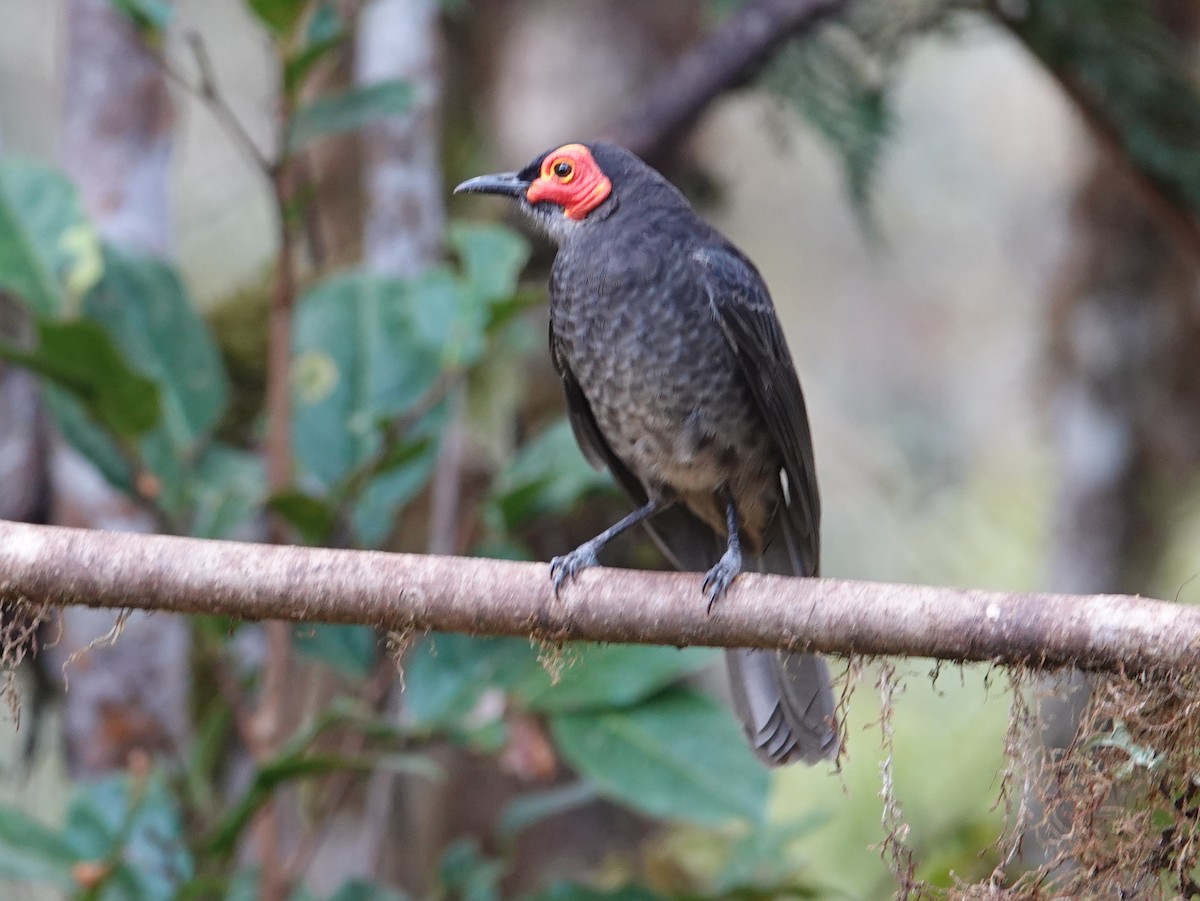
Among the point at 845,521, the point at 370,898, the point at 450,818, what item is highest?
the point at 370,898

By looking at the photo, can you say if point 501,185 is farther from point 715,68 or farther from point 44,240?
point 715,68

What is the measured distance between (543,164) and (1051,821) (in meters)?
1.85

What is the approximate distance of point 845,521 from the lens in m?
7.00

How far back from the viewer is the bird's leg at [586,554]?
2.18 m

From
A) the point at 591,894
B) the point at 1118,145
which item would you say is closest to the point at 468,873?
the point at 591,894

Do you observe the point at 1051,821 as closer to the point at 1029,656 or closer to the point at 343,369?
the point at 1029,656

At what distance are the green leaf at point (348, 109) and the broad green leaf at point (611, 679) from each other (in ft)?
4.68

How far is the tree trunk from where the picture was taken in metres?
3.56

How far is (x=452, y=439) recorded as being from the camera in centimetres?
394

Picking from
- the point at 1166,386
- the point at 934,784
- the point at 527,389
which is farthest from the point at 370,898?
the point at 1166,386

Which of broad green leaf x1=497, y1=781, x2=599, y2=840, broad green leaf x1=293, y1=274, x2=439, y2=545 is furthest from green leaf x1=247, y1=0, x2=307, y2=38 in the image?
broad green leaf x1=497, y1=781, x2=599, y2=840

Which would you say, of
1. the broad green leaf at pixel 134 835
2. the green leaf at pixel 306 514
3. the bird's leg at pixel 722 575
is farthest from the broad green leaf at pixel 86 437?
the bird's leg at pixel 722 575

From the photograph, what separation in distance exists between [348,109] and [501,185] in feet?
1.48

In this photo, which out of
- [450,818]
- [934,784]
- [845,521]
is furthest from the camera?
[845,521]
